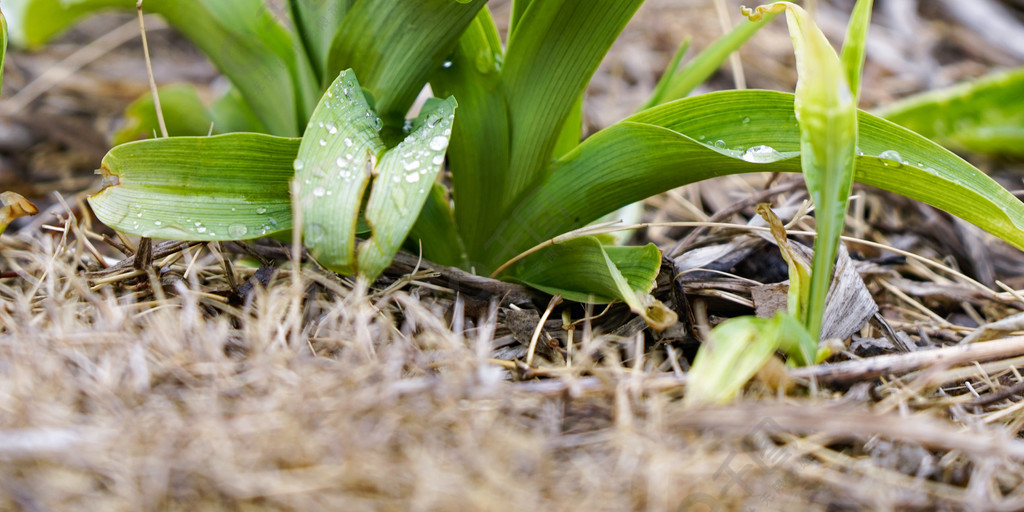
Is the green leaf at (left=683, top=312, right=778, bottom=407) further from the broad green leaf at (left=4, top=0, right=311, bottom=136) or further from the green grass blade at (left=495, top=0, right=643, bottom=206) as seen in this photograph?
the broad green leaf at (left=4, top=0, right=311, bottom=136)

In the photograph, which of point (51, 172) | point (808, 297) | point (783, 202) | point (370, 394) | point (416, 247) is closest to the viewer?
point (370, 394)

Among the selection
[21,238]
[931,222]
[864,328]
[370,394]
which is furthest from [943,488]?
[21,238]

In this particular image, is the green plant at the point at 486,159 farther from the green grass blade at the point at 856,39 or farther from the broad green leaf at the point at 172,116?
the broad green leaf at the point at 172,116


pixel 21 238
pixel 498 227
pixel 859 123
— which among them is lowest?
pixel 21 238

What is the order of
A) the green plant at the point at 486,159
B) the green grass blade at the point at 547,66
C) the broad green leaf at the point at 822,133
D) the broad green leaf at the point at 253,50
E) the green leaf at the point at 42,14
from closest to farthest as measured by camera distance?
the broad green leaf at the point at 822,133, the green plant at the point at 486,159, the green grass blade at the point at 547,66, the broad green leaf at the point at 253,50, the green leaf at the point at 42,14

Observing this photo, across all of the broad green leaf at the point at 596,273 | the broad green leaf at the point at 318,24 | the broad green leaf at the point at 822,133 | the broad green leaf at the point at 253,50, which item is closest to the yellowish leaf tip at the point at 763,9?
the broad green leaf at the point at 822,133

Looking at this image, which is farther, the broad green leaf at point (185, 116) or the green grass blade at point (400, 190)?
the broad green leaf at point (185, 116)

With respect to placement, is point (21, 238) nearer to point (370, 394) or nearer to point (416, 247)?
point (416, 247)

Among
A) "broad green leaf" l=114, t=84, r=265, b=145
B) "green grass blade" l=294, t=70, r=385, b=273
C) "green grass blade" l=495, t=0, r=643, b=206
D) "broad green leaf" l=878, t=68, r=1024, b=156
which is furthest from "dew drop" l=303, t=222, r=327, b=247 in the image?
"broad green leaf" l=878, t=68, r=1024, b=156
